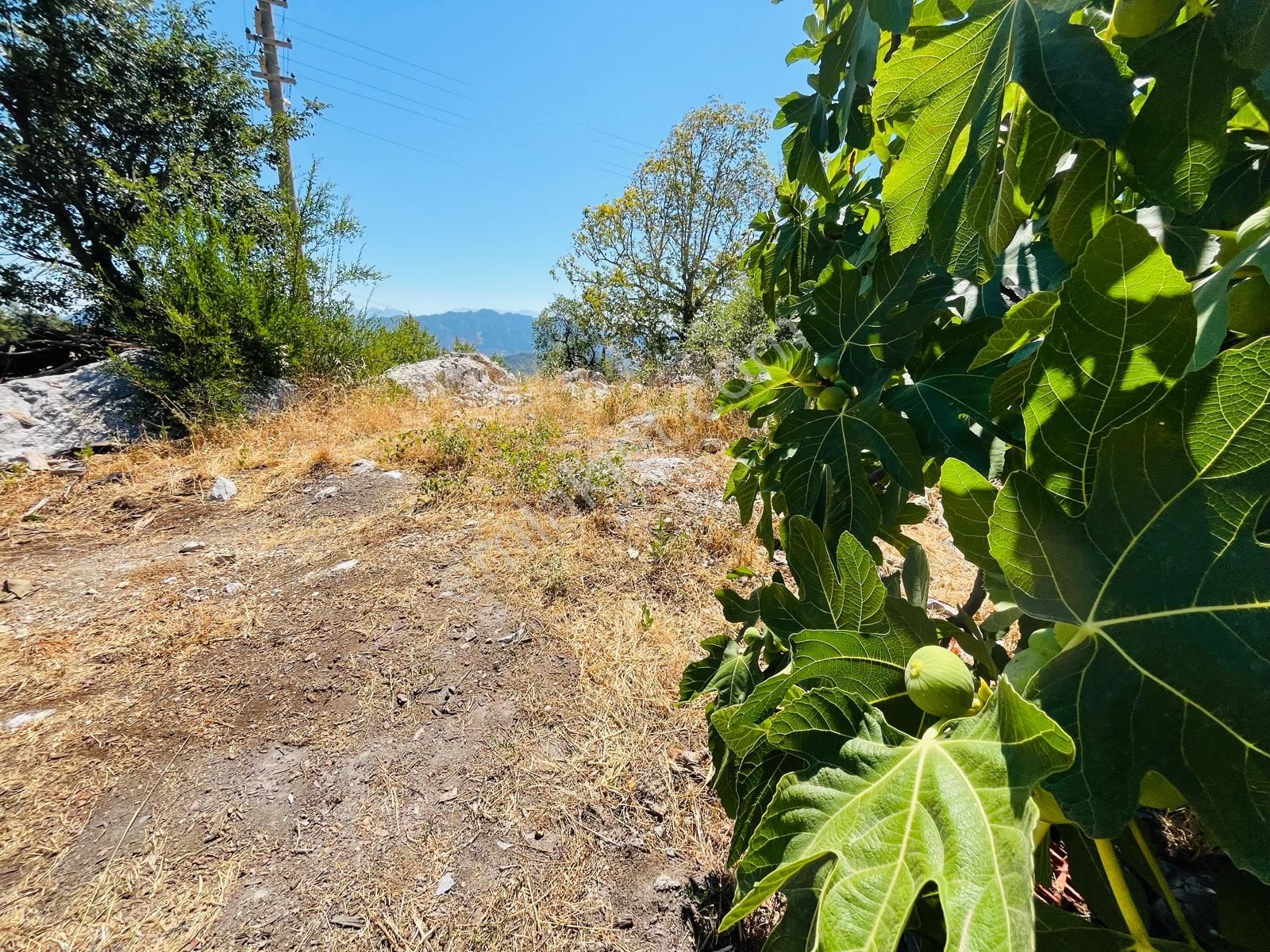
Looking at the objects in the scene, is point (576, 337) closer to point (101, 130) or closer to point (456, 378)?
point (456, 378)

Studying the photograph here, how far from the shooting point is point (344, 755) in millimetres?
1884

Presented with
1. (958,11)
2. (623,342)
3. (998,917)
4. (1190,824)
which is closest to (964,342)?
(958,11)

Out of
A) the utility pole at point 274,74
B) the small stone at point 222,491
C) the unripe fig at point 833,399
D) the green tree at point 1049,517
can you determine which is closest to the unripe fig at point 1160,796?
the green tree at point 1049,517

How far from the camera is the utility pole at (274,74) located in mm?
7211

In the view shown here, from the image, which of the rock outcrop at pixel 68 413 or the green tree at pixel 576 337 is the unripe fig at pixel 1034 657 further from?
the green tree at pixel 576 337

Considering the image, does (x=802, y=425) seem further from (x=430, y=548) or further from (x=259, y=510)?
(x=259, y=510)

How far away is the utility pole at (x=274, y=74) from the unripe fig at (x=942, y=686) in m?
8.72

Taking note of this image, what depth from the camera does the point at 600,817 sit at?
63.3 inches

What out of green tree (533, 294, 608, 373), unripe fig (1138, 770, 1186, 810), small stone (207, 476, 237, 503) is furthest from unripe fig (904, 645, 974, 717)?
green tree (533, 294, 608, 373)

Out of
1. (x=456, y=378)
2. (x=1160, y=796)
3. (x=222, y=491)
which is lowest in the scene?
(x=222, y=491)

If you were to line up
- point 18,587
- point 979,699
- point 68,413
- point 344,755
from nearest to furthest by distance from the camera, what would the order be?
1. point 979,699
2. point 344,755
3. point 18,587
4. point 68,413

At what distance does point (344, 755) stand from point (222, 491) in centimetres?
307

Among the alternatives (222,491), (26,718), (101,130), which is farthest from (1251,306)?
(101,130)

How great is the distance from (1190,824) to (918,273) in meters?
1.18
